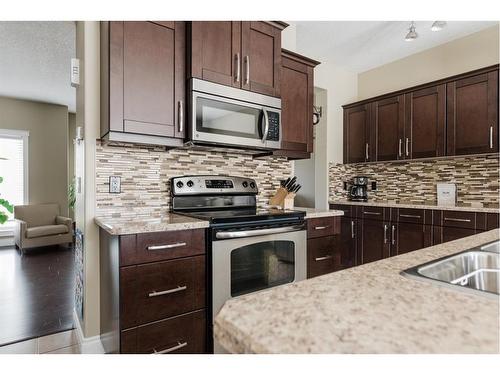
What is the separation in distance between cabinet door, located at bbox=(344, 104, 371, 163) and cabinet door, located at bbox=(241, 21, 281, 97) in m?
2.12

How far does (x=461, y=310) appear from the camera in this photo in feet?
1.79

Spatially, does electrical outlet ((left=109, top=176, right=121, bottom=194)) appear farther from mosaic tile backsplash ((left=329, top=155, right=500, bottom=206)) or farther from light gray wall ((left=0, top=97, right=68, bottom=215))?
light gray wall ((left=0, top=97, right=68, bottom=215))

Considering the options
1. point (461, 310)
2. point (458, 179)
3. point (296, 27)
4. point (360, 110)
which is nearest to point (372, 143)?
point (360, 110)

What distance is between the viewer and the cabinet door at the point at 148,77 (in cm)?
184

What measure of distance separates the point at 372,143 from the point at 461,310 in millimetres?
3815

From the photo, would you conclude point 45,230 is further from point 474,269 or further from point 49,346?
point 474,269

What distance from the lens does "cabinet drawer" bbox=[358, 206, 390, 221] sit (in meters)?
3.58

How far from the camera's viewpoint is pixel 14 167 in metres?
5.75

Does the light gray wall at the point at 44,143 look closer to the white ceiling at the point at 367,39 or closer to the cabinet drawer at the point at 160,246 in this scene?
the white ceiling at the point at 367,39

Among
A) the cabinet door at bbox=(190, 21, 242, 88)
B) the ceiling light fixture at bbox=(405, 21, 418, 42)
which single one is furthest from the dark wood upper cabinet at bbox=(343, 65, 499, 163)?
the cabinet door at bbox=(190, 21, 242, 88)

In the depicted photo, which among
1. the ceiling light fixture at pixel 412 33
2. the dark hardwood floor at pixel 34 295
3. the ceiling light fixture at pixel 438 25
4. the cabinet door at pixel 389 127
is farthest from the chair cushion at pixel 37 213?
the ceiling light fixture at pixel 438 25

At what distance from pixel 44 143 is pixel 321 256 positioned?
A: 5.81 metres

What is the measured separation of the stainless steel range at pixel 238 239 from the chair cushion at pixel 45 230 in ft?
13.4
